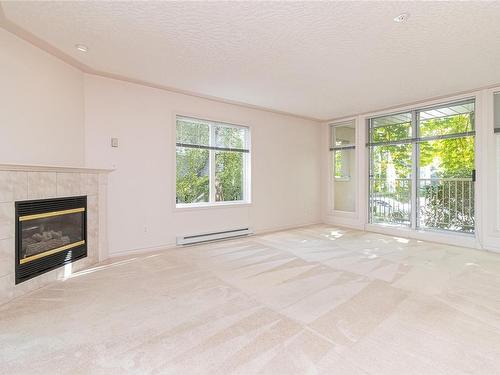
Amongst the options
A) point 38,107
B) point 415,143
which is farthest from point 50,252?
point 415,143

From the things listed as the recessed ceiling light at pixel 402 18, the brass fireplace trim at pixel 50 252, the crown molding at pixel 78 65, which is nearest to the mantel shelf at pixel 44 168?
the brass fireplace trim at pixel 50 252

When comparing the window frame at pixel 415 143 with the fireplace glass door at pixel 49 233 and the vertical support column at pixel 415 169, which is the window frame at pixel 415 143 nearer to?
the vertical support column at pixel 415 169

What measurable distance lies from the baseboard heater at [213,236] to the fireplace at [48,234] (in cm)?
145

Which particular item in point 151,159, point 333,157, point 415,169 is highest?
point 333,157

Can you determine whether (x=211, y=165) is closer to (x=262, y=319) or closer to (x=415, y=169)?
A: (x=262, y=319)

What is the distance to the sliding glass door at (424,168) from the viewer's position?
4.59 meters

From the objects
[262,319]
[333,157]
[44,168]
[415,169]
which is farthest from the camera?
[333,157]

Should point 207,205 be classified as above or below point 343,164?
below

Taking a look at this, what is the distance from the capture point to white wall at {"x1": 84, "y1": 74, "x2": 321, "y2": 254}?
3.80 m

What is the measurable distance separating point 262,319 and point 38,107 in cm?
324

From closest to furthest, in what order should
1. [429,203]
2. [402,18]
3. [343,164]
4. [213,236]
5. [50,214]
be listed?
1. [402,18]
2. [50,214]
3. [213,236]
4. [429,203]
5. [343,164]

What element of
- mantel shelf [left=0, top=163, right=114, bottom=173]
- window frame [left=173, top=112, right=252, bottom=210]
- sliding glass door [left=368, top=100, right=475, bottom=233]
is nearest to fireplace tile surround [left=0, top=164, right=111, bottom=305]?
mantel shelf [left=0, top=163, right=114, bottom=173]

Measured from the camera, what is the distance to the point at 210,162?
16.1 feet

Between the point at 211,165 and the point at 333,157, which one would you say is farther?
the point at 333,157
